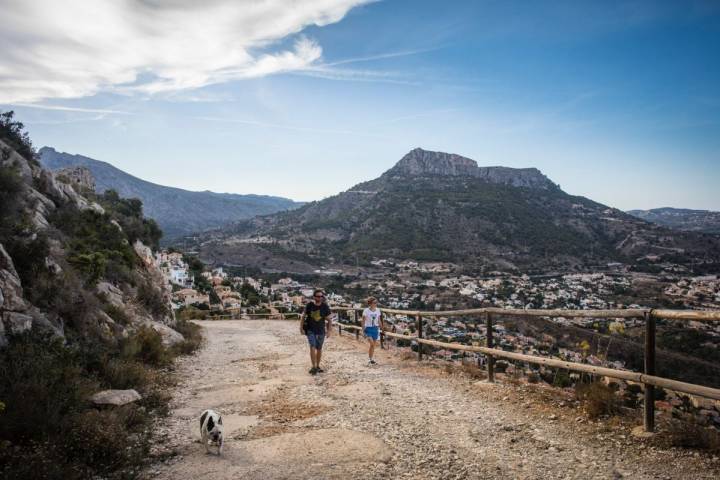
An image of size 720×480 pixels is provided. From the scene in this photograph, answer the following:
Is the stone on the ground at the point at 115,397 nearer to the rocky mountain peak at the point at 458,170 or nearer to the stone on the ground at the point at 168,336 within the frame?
the stone on the ground at the point at 168,336

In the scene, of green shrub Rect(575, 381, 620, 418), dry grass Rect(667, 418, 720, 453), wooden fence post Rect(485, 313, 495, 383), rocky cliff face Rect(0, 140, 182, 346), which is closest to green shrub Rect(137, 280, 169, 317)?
rocky cliff face Rect(0, 140, 182, 346)

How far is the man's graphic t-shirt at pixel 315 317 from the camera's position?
10.0 metres

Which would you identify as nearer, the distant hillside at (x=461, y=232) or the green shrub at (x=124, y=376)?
the green shrub at (x=124, y=376)

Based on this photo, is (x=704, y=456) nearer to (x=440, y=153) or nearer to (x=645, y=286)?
(x=645, y=286)

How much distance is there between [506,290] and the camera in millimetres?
57750

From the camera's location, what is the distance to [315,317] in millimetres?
10023

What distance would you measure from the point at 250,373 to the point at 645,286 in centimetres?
5887

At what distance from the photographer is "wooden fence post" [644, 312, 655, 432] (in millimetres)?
5105

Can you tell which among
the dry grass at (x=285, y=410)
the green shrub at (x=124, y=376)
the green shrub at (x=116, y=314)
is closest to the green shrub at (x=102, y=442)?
the dry grass at (x=285, y=410)

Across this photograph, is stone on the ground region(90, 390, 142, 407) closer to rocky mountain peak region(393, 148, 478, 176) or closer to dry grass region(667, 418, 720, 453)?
dry grass region(667, 418, 720, 453)

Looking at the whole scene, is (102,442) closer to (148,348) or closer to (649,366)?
(649,366)

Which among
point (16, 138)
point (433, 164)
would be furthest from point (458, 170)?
point (16, 138)

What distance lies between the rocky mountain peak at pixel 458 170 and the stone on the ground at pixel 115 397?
147818 mm

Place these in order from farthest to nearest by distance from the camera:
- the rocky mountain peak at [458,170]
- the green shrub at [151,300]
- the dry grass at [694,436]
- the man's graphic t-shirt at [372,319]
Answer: the rocky mountain peak at [458,170] → the green shrub at [151,300] → the man's graphic t-shirt at [372,319] → the dry grass at [694,436]
